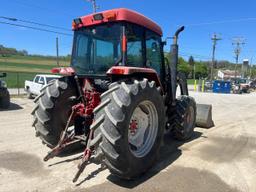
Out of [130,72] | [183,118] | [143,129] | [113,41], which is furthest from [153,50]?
[183,118]

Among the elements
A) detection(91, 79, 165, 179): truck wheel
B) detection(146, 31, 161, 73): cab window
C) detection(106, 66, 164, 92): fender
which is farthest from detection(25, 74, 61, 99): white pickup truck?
detection(91, 79, 165, 179): truck wheel

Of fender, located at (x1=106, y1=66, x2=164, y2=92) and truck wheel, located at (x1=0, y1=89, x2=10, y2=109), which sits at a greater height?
fender, located at (x1=106, y1=66, x2=164, y2=92)

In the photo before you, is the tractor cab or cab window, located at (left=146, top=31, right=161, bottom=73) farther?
cab window, located at (left=146, top=31, right=161, bottom=73)

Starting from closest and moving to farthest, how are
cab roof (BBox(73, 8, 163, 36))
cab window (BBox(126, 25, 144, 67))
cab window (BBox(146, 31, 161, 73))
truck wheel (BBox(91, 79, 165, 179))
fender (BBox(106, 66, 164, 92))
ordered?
truck wheel (BBox(91, 79, 165, 179)) → fender (BBox(106, 66, 164, 92)) → cab roof (BBox(73, 8, 163, 36)) → cab window (BBox(126, 25, 144, 67)) → cab window (BBox(146, 31, 161, 73))

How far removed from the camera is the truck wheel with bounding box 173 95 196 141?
5.74m

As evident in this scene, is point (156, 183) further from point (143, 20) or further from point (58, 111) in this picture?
point (143, 20)

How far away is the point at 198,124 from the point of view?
308 inches

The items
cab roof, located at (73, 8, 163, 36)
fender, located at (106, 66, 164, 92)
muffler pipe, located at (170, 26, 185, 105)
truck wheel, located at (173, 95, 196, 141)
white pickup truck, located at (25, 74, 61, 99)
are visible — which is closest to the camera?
fender, located at (106, 66, 164, 92)

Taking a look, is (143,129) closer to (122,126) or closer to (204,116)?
(122,126)

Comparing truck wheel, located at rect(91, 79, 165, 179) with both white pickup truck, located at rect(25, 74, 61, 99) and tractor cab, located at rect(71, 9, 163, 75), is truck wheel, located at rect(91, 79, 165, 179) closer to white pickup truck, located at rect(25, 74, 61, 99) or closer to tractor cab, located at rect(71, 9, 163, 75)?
tractor cab, located at rect(71, 9, 163, 75)

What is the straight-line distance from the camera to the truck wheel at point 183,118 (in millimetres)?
5742

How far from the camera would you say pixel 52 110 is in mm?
4520

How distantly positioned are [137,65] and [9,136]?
393cm

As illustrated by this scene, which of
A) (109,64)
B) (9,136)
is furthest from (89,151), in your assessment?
(9,136)
